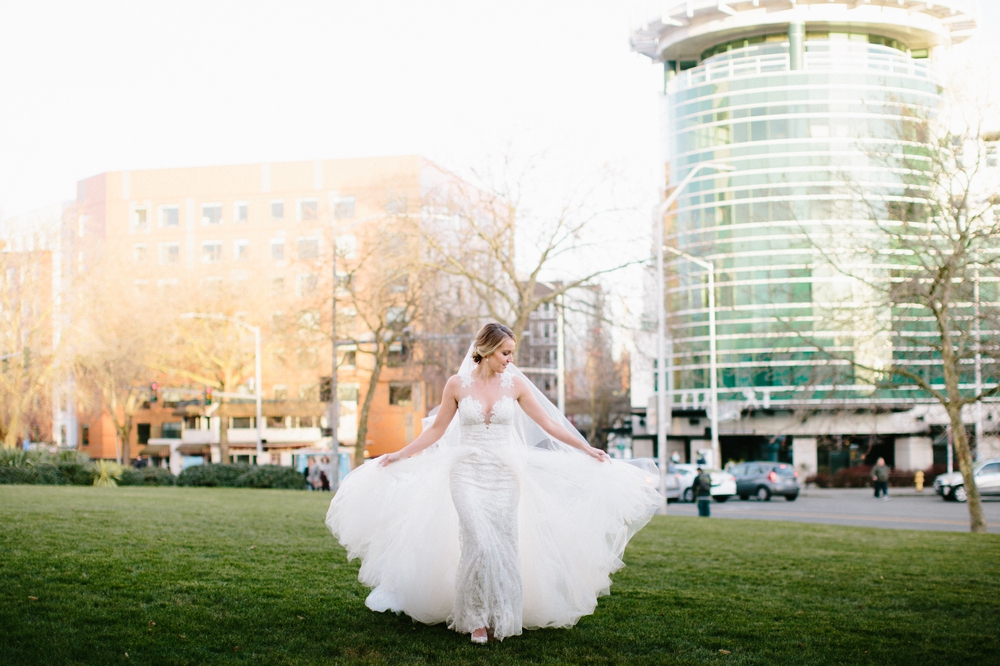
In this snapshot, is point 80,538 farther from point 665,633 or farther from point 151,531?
point 665,633

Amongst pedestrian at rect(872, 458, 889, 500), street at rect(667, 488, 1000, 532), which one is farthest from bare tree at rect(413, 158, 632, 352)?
pedestrian at rect(872, 458, 889, 500)

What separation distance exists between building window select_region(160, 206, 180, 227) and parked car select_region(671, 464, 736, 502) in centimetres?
5997

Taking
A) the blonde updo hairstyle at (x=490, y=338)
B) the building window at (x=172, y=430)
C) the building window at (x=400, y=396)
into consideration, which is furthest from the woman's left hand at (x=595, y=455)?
the building window at (x=172, y=430)

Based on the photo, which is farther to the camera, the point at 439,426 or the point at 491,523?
the point at 439,426

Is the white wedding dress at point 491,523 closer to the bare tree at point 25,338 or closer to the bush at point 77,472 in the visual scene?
the bush at point 77,472

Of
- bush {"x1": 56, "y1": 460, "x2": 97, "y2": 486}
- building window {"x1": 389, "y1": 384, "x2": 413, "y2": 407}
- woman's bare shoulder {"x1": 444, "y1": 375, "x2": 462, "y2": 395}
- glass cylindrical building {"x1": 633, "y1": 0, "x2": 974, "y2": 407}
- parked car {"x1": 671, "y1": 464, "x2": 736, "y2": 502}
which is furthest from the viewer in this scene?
building window {"x1": 389, "y1": 384, "x2": 413, "y2": 407}

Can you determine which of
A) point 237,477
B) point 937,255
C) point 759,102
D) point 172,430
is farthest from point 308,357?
point 759,102

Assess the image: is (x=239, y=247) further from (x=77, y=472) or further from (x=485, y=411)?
(x=485, y=411)

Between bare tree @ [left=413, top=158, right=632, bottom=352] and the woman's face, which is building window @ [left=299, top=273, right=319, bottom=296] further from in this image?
the woman's face

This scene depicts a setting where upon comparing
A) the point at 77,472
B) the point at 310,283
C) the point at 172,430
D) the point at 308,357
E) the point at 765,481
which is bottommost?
the point at 765,481

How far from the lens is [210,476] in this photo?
3325cm

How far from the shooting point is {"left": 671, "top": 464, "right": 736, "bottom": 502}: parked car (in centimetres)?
3831

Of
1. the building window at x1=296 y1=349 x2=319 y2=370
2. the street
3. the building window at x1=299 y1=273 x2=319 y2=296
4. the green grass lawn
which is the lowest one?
the street

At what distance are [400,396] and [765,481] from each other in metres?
43.3
